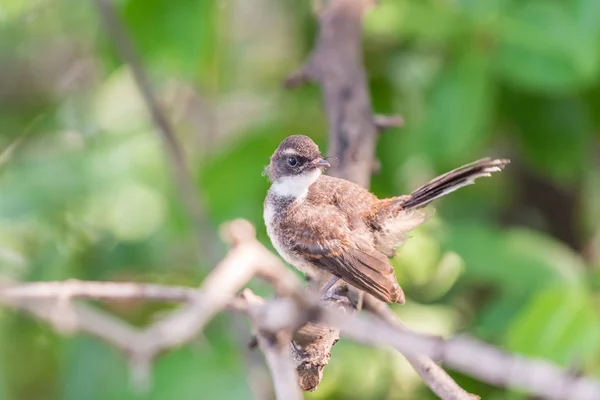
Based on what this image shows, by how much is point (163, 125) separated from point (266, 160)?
1.63 feet

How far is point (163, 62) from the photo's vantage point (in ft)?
11.4

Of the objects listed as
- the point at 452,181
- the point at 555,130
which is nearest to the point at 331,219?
the point at 452,181

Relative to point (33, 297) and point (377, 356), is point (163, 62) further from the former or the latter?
point (33, 297)

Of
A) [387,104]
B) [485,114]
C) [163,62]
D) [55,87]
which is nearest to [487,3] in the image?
[485,114]

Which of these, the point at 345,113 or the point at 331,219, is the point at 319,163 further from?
the point at 345,113

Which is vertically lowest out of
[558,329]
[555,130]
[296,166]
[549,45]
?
[558,329]

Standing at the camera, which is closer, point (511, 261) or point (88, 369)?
point (511, 261)

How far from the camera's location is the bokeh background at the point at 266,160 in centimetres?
330

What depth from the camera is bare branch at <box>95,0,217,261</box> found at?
124 inches

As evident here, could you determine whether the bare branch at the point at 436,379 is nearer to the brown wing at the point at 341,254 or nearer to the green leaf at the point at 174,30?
the brown wing at the point at 341,254

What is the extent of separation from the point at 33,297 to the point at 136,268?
2.95 m

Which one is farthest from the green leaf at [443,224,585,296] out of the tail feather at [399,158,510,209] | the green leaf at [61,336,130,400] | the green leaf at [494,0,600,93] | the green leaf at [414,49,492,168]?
the green leaf at [61,336,130,400]

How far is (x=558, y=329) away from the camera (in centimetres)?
276

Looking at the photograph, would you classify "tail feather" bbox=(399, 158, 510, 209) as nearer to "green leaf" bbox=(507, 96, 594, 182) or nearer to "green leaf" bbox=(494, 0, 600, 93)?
"green leaf" bbox=(494, 0, 600, 93)
